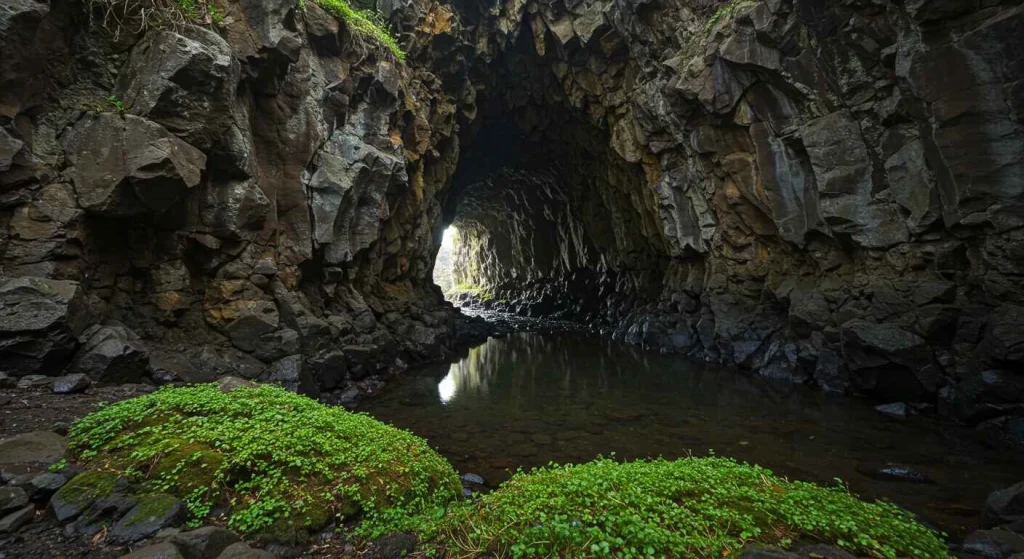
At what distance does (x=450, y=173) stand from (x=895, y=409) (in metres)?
21.9

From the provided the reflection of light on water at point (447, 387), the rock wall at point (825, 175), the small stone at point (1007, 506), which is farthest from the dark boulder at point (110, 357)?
the rock wall at point (825, 175)

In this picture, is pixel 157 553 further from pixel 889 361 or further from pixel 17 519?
pixel 889 361

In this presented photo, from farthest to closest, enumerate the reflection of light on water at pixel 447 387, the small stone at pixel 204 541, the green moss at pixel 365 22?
the green moss at pixel 365 22
the reflection of light on water at pixel 447 387
the small stone at pixel 204 541

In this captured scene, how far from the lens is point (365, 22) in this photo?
57.6ft

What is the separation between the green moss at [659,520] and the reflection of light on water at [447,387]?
8.94 metres

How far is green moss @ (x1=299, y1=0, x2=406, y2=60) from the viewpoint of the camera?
1560cm

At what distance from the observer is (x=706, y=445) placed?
965 centimetres

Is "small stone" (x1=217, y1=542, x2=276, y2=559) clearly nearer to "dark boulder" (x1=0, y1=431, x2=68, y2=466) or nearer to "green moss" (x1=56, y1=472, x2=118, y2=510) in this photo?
"green moss" (x1=56, y1=472, x2=118, y2=510)

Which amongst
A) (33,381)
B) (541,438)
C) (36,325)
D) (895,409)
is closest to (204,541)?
(33,381)

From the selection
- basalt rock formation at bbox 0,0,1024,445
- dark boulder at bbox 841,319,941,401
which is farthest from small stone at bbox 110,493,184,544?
dark boulder at bbox 841,319,941,401

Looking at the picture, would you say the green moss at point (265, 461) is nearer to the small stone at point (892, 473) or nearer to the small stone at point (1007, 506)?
the small stone at point (1007, 506)

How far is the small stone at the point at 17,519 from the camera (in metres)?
3.63

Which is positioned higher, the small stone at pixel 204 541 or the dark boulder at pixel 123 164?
the dark boulder at pixel 123 164

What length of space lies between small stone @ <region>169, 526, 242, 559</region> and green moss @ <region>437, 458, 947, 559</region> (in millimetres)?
1769
